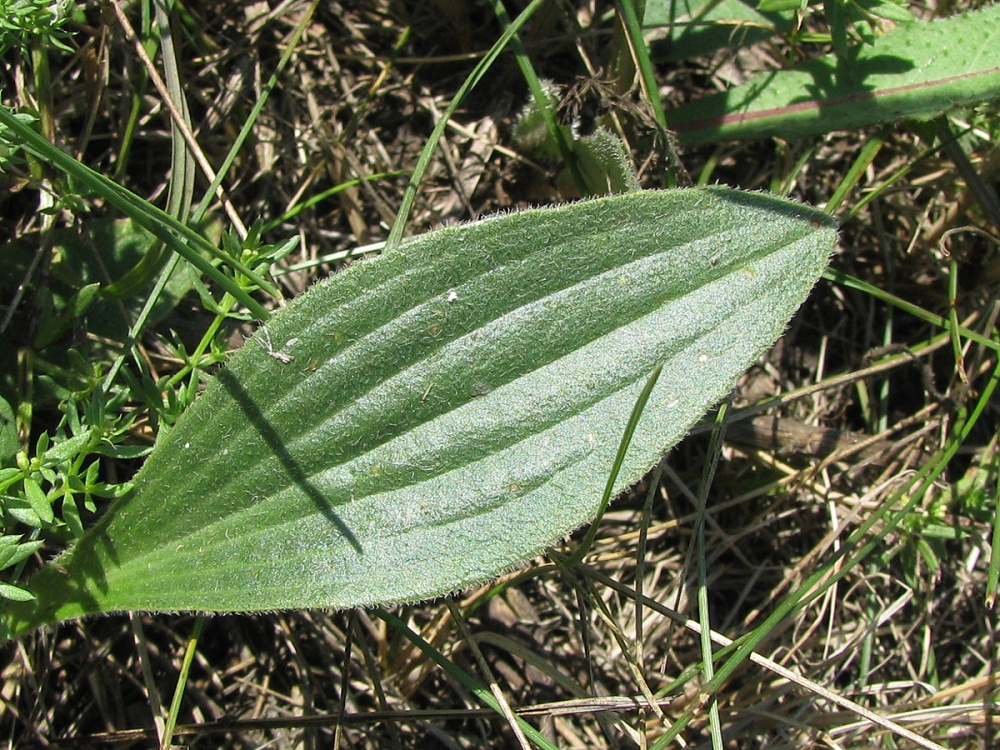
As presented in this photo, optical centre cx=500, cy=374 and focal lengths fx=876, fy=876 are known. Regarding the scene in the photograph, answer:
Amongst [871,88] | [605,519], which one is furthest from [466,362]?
[871,88]

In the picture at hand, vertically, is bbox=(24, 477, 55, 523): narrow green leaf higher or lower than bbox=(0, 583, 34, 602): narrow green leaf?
higher

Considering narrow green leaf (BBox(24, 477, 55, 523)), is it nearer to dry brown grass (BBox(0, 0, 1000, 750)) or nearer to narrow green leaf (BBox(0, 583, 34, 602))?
narrow green leaf (BBox(0, 583, 34, 602))

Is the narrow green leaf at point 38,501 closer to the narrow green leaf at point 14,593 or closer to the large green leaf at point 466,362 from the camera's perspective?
the narrow green leaf at point 14,593

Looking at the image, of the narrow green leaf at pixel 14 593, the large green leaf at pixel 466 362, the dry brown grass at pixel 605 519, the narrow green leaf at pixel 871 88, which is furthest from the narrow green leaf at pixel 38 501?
the narrow green leaf at pixel 871 88

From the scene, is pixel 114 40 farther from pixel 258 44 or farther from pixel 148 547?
pixel 148 547

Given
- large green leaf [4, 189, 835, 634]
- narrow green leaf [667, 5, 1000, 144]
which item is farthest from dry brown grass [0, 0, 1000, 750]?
large green leaf [4, 189, 835, 634]

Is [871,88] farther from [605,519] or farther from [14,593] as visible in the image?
[14,593]
